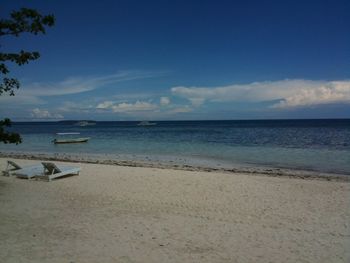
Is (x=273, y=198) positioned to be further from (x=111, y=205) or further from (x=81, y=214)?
(x=81, y=214)

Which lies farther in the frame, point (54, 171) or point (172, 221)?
point (54, 171)

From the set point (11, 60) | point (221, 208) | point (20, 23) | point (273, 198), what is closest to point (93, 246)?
point (221, 208)

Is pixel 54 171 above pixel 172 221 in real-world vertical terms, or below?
above

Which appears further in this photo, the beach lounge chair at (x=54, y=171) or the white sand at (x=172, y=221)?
the beach lounge chair at (x=54, y=171)

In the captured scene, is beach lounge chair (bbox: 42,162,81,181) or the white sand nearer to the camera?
the white sand

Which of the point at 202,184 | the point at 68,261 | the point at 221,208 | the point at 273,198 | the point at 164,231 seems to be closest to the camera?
the point at 68,261

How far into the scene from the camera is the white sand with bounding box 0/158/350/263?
631 cm

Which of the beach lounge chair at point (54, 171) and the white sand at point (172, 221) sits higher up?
the beach lounge chair at point (54, 171)

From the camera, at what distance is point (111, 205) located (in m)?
9.94

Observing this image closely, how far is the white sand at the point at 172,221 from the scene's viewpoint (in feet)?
20.7

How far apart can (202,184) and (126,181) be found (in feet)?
10.1

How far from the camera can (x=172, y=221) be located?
27.5 feet

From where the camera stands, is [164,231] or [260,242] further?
[164,231]

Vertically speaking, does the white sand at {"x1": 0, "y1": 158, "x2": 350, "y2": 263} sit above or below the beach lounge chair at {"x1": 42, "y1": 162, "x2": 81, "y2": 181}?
below
